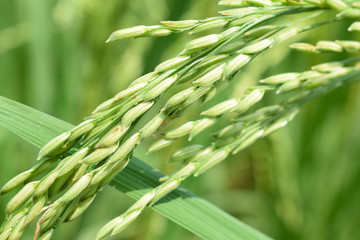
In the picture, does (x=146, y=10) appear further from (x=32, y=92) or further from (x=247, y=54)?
(x=247, y=54)

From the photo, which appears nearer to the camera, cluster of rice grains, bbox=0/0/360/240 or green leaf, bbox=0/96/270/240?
cluster of rice grains, bbox=0/0/360/240

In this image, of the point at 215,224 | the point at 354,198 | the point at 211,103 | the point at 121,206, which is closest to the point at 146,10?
the point at 211,103

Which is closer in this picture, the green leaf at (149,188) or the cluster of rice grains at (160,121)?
the cluster of rice grains at (160,121)

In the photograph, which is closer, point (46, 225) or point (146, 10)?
point (46, 225)

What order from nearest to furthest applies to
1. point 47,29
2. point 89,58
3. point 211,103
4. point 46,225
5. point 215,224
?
point 46,225, point 215,224, point 211,103, point 47,29, point 89,58
